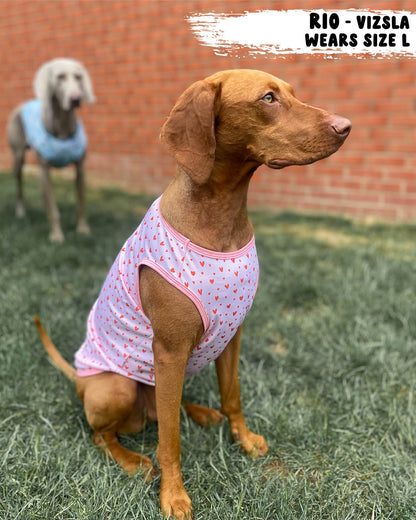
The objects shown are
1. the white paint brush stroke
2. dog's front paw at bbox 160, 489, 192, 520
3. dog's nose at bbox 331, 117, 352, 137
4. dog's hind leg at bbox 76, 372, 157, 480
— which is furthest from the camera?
the white paint brush stroke

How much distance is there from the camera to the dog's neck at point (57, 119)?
486 cm

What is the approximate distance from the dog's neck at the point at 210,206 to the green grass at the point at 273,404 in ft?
2.95

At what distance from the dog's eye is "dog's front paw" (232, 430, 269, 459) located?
1.33 meters

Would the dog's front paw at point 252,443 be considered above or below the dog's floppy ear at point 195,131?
below

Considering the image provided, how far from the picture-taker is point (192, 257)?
1.57 metres

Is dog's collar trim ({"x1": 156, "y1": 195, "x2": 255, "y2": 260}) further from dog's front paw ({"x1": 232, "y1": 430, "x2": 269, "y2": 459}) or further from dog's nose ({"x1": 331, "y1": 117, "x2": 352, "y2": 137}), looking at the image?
dog's front paw ({"x1": 232, "y1": 430, "x2": 269, "y2": 459})

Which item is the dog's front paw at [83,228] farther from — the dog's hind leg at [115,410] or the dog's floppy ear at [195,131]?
the dog's floppy ear at [195,131]

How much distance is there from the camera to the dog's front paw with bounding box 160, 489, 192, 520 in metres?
1.67

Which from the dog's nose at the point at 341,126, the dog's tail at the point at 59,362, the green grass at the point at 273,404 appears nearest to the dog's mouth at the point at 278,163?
the dog's nose at the point at 341,126

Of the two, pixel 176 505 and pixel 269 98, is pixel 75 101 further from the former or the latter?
pixel 176 505

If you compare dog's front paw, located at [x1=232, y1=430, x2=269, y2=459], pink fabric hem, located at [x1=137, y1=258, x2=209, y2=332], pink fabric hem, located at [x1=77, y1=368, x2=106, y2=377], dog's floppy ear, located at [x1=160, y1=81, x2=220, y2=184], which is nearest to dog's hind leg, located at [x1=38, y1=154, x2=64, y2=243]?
pink fabric hem, located at [x1=77, y1=368, x2=106, y2=377]

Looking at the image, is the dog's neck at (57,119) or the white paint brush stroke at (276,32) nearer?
the white paint brush stroke at (276,32)

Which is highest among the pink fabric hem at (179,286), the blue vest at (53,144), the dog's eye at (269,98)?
the dog's eye at (269,98)

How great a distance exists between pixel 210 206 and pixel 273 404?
3.64ft
